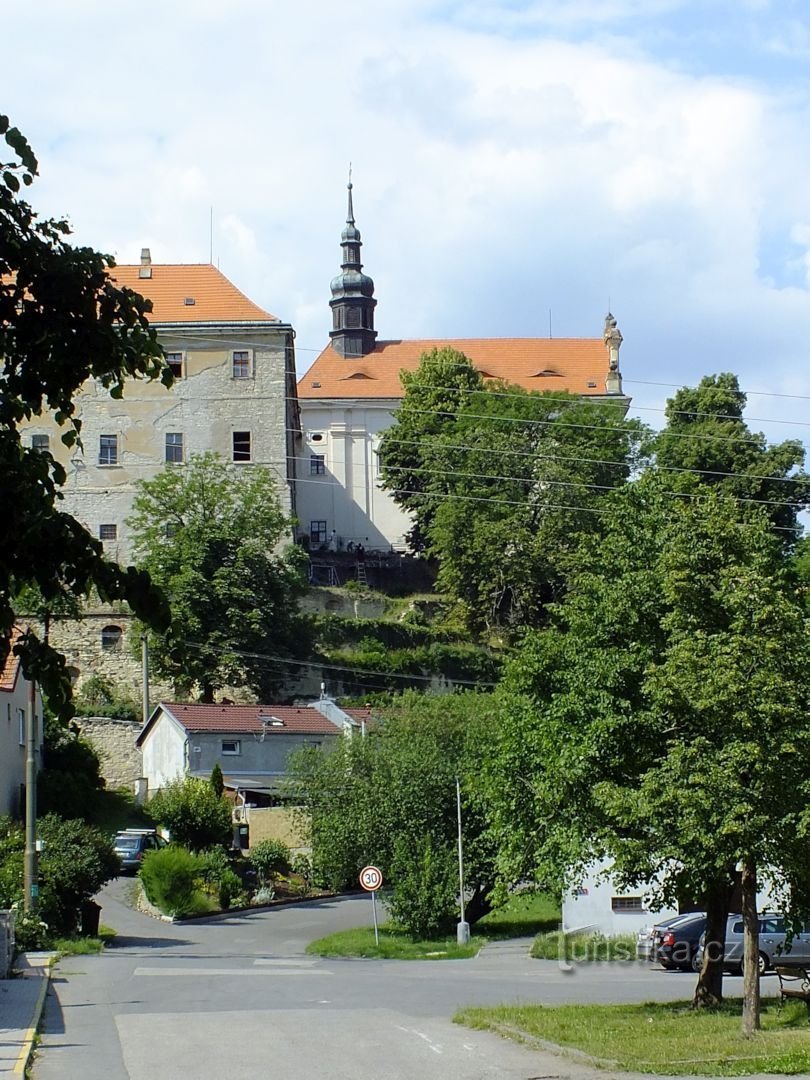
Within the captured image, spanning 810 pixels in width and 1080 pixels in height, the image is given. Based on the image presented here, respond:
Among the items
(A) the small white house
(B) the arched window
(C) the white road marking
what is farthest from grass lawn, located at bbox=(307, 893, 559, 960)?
(B) the arched window

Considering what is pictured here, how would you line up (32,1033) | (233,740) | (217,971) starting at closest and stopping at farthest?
(32,1033) < (217,971) < (233,740)

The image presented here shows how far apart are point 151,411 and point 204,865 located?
133ft

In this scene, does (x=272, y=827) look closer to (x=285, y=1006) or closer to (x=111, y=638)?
(x=111, y=638)

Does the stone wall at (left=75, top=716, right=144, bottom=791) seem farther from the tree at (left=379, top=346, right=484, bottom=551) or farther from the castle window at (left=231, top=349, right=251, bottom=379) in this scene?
the tree at (left=379, top=346, right=484, bottom=551)

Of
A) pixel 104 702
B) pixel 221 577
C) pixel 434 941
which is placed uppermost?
pixel 221 577

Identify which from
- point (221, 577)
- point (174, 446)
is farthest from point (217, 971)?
point (174, 446)

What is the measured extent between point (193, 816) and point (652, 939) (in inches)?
767

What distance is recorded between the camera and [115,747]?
62594 mm

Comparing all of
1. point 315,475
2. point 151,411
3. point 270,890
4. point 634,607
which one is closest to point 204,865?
point 270,890

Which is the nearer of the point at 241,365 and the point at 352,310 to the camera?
the point at 241,365

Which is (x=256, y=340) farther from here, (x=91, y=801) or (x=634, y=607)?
(x=634, y=607)

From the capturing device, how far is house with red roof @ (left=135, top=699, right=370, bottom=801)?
56.3 m

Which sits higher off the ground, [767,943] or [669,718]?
[669,718]

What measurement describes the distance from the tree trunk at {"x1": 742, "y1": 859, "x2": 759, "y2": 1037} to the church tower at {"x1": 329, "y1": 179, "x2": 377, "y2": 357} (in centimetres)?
9164
